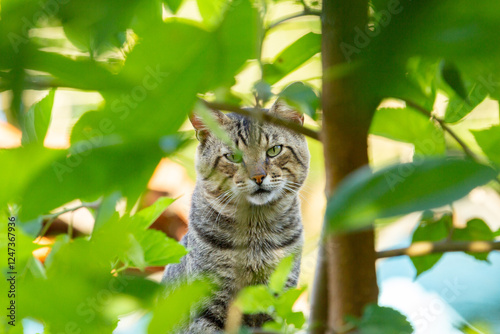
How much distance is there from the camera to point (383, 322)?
25 centimetres

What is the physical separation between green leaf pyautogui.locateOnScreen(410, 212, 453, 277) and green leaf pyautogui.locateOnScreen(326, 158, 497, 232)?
0.34 metres

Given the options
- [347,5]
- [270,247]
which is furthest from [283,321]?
[270,247]

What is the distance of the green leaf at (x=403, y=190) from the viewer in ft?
0.52

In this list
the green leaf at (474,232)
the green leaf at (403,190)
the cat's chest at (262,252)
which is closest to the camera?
the green leaf at (403,190)

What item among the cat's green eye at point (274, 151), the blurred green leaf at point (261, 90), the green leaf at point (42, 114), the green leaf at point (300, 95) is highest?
the blurred green leaf at point (261, 90)

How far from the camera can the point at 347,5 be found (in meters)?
0.21

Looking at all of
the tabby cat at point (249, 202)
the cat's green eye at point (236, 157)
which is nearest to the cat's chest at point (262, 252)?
the tabby cat at point (249, 202)

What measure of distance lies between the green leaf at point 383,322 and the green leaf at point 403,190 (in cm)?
9

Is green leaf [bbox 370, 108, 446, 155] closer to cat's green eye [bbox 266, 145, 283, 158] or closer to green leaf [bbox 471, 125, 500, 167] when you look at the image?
green leaf [bbox 471, 125, 500, 167]

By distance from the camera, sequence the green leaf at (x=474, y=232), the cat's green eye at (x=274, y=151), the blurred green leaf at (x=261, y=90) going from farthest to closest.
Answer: the cat's green eye at (x=274, y=151), the green leaf at (x=474, y=232), the blurred green leaf at (x=261, y=90)

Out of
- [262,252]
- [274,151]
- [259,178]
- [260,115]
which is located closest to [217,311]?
[262,252]

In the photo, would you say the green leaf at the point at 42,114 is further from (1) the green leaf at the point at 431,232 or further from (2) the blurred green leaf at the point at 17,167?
(1) the green leaf at the point at 431,232

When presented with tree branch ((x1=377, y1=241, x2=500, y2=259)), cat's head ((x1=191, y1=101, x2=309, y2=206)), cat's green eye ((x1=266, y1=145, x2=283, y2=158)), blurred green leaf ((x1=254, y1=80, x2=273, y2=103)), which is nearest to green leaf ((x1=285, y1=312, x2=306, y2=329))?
tree branch ((x1=377, y1=241, x2=500, y2=259))

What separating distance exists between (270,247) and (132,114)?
1376 mm
